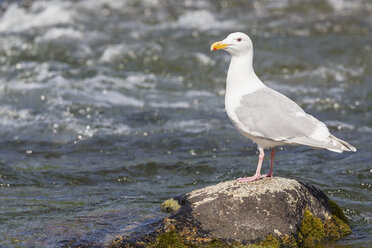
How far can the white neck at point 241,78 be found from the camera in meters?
5.46

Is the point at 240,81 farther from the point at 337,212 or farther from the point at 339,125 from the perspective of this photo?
the point at 339,125

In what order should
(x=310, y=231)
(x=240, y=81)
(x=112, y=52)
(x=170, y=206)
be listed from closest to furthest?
(x=310, y=231)
(x=240, y=81)
(x=170, y=206)
(x=112, y=52)

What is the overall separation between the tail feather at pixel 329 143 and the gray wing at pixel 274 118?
39mm

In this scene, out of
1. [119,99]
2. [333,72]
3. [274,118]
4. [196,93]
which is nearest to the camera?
[274,118]

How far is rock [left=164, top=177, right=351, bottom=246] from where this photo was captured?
4879 millimetres

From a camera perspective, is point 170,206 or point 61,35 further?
point 61,35

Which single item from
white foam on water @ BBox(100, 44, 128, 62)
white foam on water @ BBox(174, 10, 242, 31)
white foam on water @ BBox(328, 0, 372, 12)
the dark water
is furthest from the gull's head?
white foam on water @ BBox(328, 0, 372, 12)

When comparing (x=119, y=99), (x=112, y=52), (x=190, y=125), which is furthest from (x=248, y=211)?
(x=112, y=52)

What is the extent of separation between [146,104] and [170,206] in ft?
15.5

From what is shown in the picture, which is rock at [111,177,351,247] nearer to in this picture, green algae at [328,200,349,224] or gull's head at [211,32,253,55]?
green algae at [328,200,349,224]

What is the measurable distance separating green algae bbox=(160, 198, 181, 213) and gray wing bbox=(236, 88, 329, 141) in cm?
99

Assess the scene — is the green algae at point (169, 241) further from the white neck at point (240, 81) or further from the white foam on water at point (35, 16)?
the white foam on water at point (35, 16)

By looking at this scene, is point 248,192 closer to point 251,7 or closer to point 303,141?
point 303,141

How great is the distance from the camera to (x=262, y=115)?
5254 millimetres
